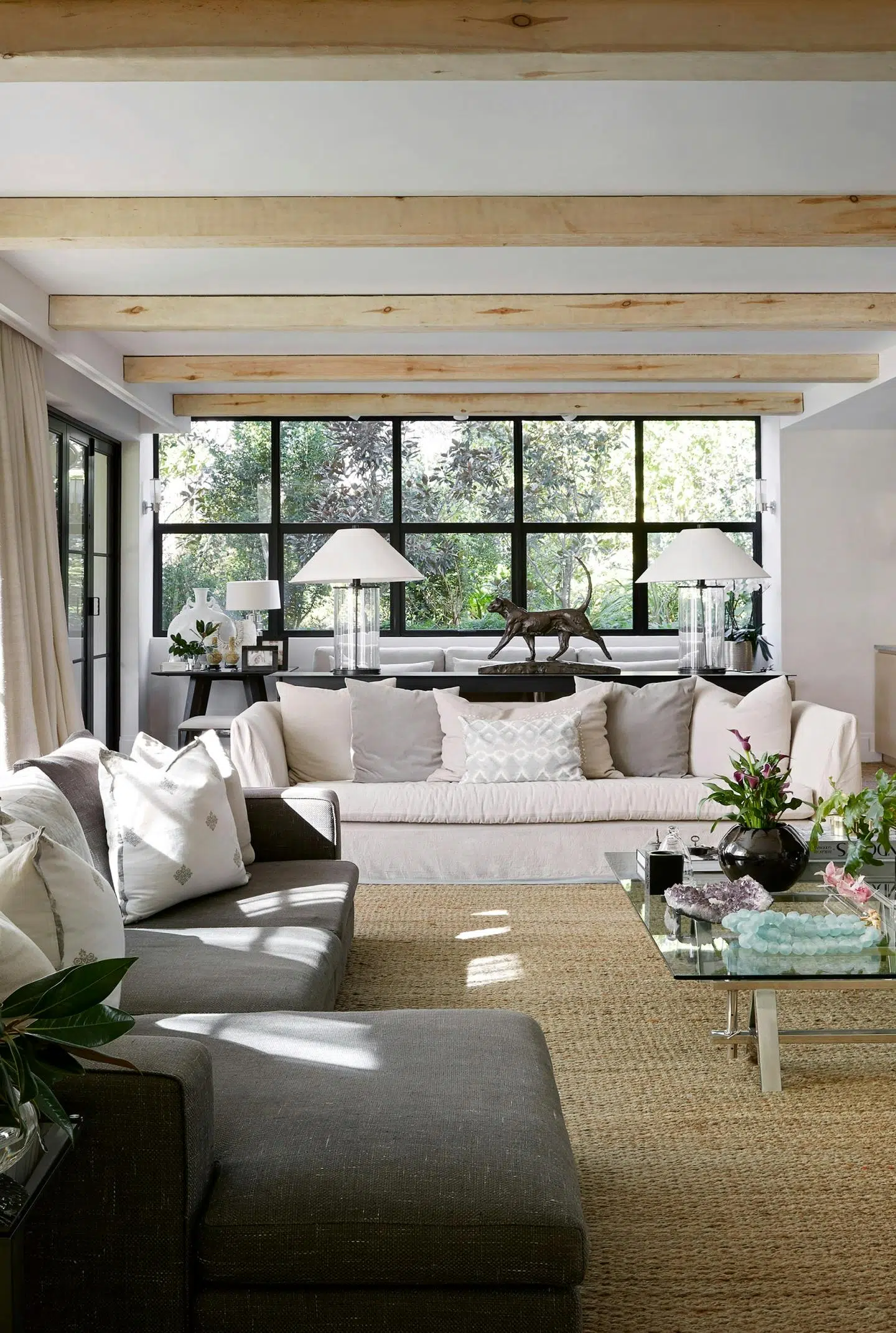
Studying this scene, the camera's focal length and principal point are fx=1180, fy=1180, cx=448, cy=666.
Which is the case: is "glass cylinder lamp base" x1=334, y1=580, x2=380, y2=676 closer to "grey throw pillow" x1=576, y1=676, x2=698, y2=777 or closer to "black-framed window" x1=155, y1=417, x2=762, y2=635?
"grey throw pillow" x1=576, y1=676, x2=698, y2=777

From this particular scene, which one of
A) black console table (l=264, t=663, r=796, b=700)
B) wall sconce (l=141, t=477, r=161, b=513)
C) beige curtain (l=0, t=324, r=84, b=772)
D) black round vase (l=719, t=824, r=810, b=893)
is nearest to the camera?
black round vase (l=719, t=824, r=810, b=893)

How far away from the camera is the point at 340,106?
3.45 metres

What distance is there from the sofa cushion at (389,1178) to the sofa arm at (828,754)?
3.02 metres

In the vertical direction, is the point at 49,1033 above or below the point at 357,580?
below

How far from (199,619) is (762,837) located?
18.9ft

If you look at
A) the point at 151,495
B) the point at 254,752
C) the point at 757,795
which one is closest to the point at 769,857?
the point at 757,795

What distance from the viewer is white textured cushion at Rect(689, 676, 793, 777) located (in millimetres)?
4855

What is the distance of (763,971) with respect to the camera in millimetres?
2588

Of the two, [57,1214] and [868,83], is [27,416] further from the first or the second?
[57,1214]

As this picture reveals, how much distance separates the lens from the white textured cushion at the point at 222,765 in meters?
3.22

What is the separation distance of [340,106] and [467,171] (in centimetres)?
64

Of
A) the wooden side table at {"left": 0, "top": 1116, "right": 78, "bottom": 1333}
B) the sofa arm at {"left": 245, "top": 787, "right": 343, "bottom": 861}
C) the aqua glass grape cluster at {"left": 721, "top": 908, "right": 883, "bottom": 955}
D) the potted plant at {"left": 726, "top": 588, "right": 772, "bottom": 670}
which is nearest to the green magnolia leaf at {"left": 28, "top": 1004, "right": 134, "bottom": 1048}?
the wooden side table at {"left": 0, "top": 1116, "right": 78, "bottom": 1333}

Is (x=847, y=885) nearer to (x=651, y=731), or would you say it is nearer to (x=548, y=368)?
(x=651, y=731)

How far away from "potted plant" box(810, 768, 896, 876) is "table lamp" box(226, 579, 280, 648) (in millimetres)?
5595
